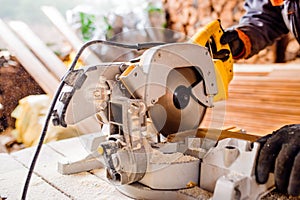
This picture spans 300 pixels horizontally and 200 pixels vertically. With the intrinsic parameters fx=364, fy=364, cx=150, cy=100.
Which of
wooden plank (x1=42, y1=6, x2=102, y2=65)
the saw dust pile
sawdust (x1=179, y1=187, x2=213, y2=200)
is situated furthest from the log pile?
sawdust (x1=179, y1=187, x2=213, y2=200)

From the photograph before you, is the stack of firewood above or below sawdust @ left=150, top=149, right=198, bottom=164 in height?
above

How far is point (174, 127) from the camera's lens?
109cm

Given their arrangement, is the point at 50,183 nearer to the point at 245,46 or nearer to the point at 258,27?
the point at 245,46

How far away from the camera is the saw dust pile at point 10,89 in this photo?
2.65 meters

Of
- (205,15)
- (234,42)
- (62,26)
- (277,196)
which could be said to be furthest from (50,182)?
(205,15)

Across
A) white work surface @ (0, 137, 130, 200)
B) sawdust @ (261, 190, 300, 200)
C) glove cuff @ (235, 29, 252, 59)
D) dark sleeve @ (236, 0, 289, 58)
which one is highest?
dark sleeve @ (236, 0, 289, 58)

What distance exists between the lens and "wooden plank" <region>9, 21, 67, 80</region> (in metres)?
2.78

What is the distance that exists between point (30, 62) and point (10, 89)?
0.80ft

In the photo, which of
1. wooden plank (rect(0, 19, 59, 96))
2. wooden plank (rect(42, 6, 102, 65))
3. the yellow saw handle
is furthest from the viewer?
wooden plank (rect(42, 6, 102, 65))

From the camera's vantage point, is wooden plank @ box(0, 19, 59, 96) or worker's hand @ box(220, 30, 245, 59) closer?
worker's hand @ box(220, 30, 245, 59)

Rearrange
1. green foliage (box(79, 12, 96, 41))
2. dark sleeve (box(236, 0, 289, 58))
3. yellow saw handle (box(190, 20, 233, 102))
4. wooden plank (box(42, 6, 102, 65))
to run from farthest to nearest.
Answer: green foliage (box(79, 12, 96, 41)), wooden plank (box(42, 6, 102, 65)), dark sleeve (box(236, 0, 289, 58)), yellow saw handle (box(190, 20, 233, 102))

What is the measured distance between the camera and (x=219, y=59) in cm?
132

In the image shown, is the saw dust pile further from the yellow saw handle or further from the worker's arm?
the yellow saw handle

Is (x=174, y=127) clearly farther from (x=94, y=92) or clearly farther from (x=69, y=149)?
(x=69, y=149)
